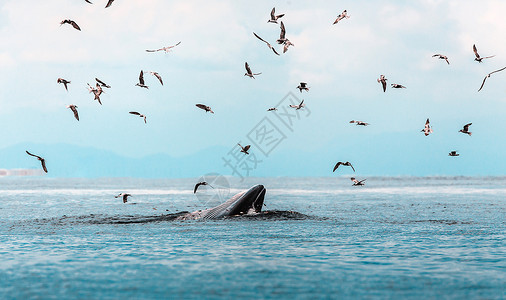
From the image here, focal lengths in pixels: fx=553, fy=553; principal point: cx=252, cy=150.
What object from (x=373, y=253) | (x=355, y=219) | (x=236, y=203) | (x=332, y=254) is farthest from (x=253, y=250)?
(x=355, y=219)

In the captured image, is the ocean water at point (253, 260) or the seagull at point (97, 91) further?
the seagull at point (97, 91)

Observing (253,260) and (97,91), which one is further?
(97,91)

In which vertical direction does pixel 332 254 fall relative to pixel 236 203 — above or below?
below

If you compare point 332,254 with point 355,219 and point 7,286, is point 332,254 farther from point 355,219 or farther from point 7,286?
point 355,219

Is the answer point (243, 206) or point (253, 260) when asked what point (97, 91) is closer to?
point (243, 206)

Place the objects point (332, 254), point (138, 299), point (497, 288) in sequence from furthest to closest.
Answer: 1. point (332, 254)
2. point (497, 288)
3. point (138, 299)

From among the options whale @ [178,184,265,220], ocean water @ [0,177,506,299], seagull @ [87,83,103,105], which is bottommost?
ocean water @ [0,177,506,299]

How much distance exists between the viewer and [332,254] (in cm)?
1440

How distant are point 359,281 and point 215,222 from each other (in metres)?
11.5

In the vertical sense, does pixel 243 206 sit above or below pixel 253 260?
above

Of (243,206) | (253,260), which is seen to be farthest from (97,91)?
(253,260)

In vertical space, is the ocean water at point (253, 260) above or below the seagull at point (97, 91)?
below

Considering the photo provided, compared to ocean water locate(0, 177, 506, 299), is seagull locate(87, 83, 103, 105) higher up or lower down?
higher up

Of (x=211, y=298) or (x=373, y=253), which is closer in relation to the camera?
(x=211, y=298)
